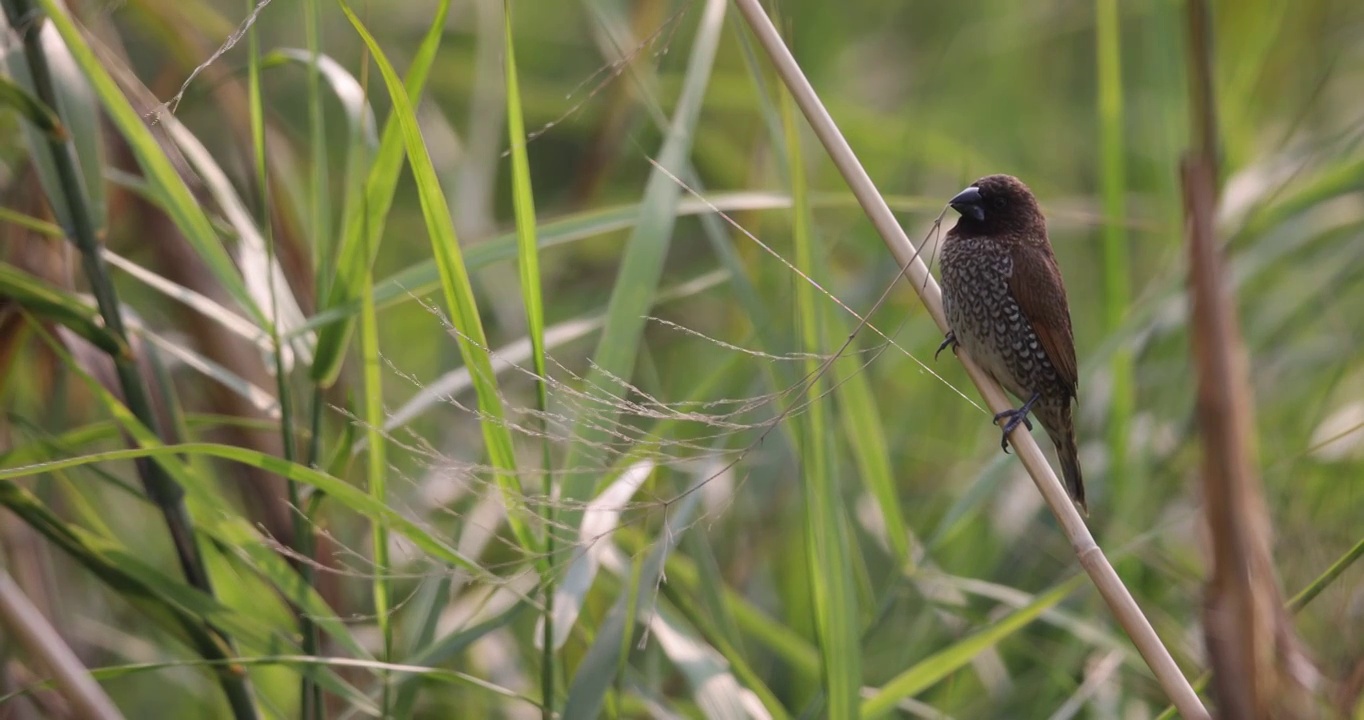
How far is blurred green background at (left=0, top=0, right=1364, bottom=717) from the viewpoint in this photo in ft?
5.69

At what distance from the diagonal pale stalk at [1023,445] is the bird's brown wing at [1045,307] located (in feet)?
2.51

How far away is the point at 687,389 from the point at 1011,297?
110cm

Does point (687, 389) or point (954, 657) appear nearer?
point (954, 657)

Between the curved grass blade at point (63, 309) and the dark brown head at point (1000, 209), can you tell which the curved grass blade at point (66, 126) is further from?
the dark brown head at point (1000, 209)

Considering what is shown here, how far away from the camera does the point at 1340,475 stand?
2445 mm

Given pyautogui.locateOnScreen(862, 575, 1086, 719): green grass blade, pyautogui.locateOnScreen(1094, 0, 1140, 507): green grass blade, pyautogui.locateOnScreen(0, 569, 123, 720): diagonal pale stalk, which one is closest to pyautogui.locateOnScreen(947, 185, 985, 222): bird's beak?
pyautogui.locateOnScreen(1094, 0, 1140, 507): green grass blade

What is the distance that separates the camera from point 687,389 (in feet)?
10.6

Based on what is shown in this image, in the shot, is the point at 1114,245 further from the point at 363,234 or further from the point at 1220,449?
the point at 1220,449

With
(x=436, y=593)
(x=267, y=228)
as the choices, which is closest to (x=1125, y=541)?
(x=436, y=593)

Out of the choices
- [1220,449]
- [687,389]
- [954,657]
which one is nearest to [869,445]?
[954,657]

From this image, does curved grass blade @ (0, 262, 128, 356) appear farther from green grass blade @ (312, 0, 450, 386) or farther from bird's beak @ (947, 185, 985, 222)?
bird's beak @ (947, 185, 985, 222)

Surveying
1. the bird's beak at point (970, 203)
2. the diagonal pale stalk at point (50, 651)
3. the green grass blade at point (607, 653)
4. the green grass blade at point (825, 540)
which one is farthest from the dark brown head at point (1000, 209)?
the diagonal pale stalk at point (50, 651)

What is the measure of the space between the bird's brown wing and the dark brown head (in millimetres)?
45

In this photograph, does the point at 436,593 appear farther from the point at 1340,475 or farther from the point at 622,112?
the point at 622,112
